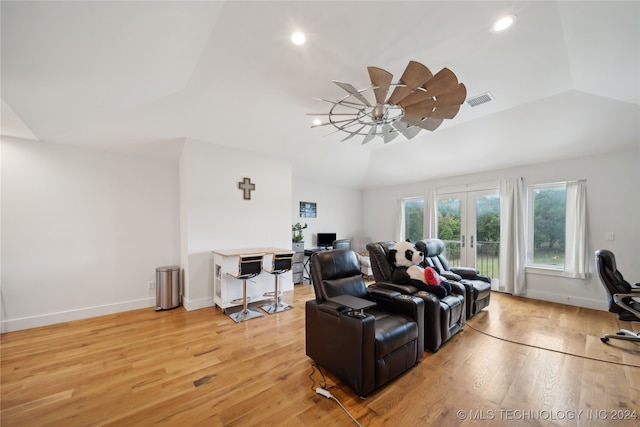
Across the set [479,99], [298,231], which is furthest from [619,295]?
[298,231]

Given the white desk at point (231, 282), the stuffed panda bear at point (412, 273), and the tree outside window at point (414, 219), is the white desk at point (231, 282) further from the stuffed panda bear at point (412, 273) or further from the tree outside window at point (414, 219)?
the tree outside window at point (414, 219)

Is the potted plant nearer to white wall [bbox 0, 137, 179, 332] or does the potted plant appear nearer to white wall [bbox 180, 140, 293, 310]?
white wall [bbox 180, 140, 293, 310]

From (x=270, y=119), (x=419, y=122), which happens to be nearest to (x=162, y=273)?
(x=270, y=119)

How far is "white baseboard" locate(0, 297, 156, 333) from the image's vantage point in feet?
9.84

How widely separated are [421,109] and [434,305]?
76.7 inches

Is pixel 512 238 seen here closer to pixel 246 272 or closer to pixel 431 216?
pixel 431 216

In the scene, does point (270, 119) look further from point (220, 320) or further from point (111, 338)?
point (111, 338)

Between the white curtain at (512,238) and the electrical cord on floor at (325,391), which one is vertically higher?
the white curtain at (512,238)

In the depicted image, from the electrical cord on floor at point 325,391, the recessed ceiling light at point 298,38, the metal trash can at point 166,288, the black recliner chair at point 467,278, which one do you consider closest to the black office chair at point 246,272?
the metal trash can at point 166,288

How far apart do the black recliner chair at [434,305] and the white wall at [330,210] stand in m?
3.21

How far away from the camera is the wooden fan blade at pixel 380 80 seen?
171 centimetres

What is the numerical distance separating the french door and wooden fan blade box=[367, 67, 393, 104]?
4287 mm

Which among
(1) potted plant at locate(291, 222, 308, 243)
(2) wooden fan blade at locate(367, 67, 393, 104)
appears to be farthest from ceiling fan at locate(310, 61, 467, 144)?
(1) potted plant at locate(291, 222, 308, 243)

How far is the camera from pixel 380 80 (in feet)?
5.94
